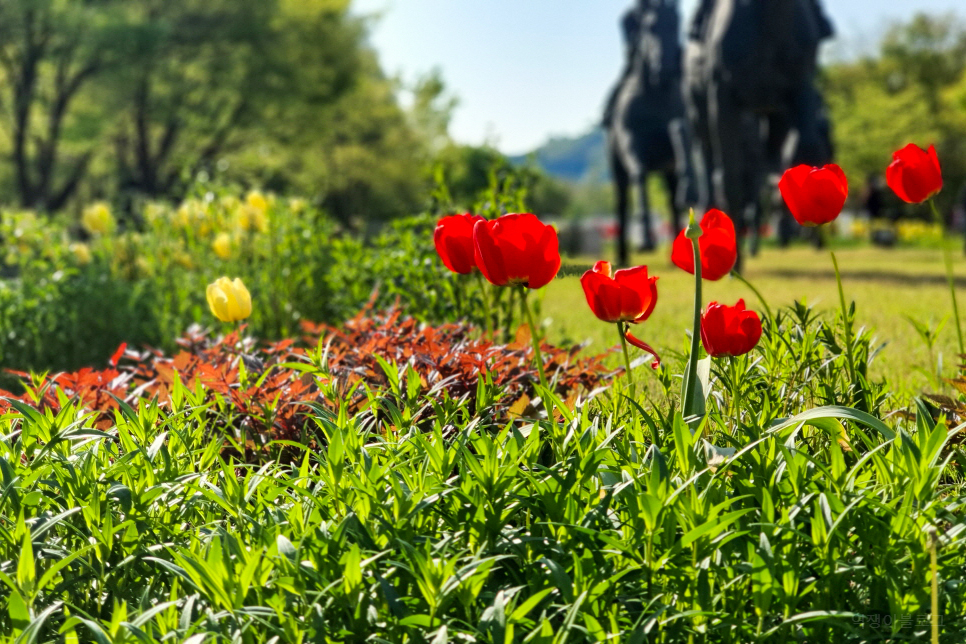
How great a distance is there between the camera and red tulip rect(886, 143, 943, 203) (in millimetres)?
2471

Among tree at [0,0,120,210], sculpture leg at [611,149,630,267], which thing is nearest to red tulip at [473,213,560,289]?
sculpture leg at [611,149,630,267]

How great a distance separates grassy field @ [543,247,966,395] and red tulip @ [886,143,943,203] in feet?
1.28

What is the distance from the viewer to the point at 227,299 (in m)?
3.04

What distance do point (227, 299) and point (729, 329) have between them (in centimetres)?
186

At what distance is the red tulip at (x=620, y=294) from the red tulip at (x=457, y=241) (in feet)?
1.22

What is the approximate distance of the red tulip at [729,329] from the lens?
2.06 meters

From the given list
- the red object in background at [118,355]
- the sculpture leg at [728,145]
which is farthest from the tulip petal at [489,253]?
the sculpture leg at [728,145]

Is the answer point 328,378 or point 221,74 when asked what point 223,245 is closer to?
point 328,378

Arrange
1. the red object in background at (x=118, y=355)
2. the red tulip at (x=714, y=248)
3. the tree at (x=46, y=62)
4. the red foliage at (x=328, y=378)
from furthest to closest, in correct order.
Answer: the tree at (x=46, y=62), the red object in background at (x=118, y=355), the red foliage at (x=328, y=378), the red tulip at (x=714, y=248)

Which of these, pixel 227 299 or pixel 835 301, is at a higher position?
pixel 227 299

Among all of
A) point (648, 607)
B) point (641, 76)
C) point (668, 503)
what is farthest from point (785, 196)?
point (641, 76)

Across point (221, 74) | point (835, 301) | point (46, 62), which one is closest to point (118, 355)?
point (835, 301)

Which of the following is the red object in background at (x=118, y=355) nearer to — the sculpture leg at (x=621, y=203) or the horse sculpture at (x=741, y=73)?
the horse sculpture at (x=741, y=73)

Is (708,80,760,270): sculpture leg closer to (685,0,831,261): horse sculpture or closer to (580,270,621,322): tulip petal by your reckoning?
(685,0,831,261): horse sculpture
